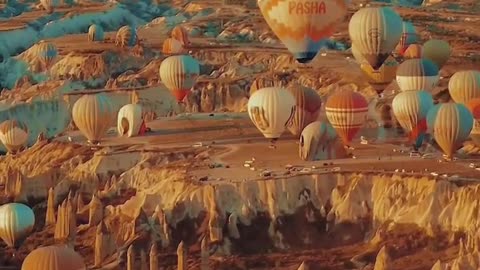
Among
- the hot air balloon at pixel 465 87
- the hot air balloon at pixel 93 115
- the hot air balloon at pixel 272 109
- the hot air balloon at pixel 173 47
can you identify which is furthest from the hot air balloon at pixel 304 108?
the hot air balloon at pixel 173 47

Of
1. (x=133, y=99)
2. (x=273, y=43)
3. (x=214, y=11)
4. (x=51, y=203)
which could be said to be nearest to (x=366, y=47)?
(x=51, y=203)

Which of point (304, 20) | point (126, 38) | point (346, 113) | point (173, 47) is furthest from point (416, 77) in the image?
point (126, 38)

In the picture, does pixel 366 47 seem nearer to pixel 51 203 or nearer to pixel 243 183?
pixel 243 183

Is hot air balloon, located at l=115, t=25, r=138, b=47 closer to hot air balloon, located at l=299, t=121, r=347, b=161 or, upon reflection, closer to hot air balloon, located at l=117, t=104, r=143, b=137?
hot air balloon, located at l=117, t=104, r=143, b=137

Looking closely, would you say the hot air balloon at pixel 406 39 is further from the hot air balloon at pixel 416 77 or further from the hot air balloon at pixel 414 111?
the hot air balloon at pixel 414 111

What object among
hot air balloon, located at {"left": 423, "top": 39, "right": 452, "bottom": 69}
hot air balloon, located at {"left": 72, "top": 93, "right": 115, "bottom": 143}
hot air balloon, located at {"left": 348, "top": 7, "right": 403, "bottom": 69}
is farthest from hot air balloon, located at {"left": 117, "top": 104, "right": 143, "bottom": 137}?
hot air balloon, located at {"left": 423, "top": 39, "right": 452, "bottom": 69}

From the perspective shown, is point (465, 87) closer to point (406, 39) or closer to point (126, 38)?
point (406, 39)
